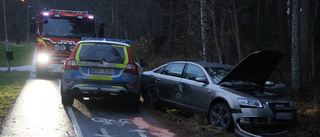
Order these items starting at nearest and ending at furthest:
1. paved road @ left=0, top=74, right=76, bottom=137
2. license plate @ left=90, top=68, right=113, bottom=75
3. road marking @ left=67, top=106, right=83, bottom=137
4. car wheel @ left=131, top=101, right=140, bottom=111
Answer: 1. paved road @ left=0, top=74, right=76, bottom=137
2. road marking @ left=67, top=106, right=83, bottom=137
3. license plate @ left=90, top=68, right=113, bottom=75
4. car wheel @ left=131, top=101, right=140, bottom=111

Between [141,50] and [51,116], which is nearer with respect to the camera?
[51,116]

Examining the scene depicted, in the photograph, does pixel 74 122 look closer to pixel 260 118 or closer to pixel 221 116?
pixel 221 116

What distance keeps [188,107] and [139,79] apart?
1587 mm

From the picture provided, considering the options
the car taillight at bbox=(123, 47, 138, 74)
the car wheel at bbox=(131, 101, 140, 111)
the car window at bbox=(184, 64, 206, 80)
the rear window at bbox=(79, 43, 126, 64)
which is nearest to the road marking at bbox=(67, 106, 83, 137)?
the rear window at bbox=(79, 43, 126, 64)

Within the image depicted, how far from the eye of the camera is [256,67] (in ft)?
25.9

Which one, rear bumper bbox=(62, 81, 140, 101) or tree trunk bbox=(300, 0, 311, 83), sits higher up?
tree trunk bbox=(300, 0, 311, 83)

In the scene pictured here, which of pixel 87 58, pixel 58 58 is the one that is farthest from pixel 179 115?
pixel 58 58

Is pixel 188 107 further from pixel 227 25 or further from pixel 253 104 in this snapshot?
pixel 227 25

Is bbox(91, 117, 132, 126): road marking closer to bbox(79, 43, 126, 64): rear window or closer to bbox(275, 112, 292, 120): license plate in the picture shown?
bbox(79, 43, 126, 64): rear window

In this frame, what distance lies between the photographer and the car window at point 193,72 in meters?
8.84

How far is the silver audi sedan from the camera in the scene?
23.8 feet

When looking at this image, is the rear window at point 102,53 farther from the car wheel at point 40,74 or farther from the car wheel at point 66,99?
the car wheel at point 40,74

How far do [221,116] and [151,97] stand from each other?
3.08 m

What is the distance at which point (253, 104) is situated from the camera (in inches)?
286
